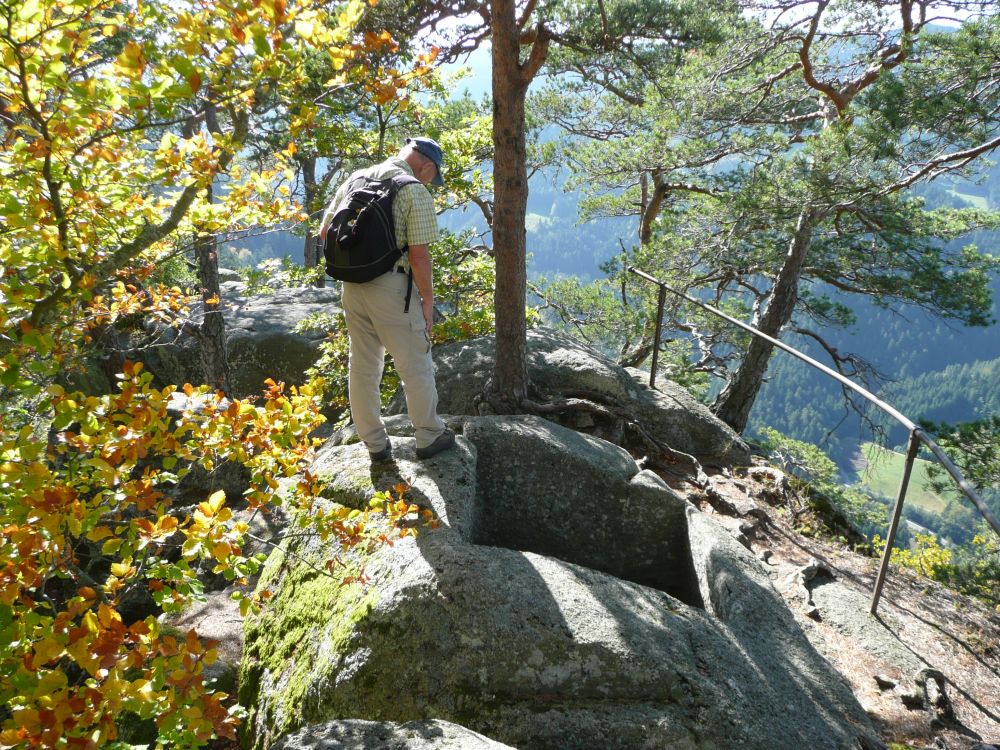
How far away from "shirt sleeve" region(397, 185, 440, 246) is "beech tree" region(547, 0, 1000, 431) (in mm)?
5865

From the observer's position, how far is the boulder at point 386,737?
7.64ft

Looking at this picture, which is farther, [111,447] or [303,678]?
[303,678]

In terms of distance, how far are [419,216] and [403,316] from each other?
655 millimetres

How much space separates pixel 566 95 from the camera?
55.5ft

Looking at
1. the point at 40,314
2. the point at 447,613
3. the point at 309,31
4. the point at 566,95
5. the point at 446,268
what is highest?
the point at 566,95

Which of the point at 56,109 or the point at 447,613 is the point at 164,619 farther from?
the point at 56,109

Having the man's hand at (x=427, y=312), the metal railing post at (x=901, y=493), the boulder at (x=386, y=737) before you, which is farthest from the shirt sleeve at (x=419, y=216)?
the metal railing post at (x=901, y=493)

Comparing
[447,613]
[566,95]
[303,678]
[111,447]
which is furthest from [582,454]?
[566,95]

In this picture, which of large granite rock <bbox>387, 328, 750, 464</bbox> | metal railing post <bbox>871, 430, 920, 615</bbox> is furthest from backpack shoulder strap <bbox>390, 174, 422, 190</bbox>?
large granite rock <bbox>387, 328, 750, 464</bbox>

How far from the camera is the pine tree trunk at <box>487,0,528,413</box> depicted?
5793mm

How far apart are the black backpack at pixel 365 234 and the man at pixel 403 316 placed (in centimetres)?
6

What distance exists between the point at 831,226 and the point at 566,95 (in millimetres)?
8475

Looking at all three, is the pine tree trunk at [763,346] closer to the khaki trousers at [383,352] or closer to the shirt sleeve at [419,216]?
the khaki trousers at [383,352]

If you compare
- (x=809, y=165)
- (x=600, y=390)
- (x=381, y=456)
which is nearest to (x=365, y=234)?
(x=381, y=456)
